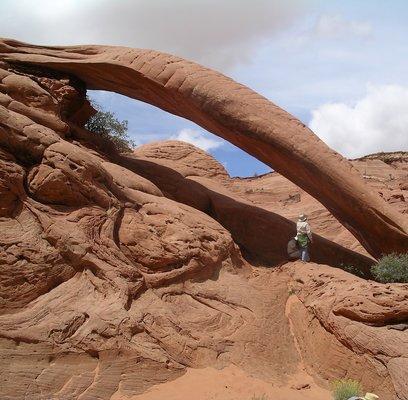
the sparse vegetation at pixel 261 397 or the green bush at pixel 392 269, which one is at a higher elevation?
the green bush at pixel 392 269

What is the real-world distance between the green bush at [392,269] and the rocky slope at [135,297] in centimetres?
102

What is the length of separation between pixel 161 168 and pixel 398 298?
6.91m

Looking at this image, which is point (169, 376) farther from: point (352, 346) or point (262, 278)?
point (262, 278)

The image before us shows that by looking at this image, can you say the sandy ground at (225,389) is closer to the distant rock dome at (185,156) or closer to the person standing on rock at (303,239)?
the person standing on rock at (303,239)

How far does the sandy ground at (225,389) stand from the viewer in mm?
7080

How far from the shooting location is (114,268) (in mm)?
8406

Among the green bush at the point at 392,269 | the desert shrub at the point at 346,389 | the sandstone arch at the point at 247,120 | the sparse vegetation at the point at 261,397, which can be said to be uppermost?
the sandstone arch at the point at 247,120

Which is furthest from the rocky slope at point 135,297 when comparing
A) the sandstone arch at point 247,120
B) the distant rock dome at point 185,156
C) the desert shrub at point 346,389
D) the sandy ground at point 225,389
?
the distant rock dome at point 185,156

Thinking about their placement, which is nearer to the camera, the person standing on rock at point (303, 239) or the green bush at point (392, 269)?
the green bush at point (392, 269)

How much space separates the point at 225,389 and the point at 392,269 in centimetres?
485

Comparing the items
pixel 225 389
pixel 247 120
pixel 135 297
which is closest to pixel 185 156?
pixel 247 120

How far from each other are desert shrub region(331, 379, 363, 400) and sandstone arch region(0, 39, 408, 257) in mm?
4147

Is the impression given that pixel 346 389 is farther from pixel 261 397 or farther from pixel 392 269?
pixel 392 269

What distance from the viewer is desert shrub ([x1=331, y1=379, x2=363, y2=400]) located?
7395mm
